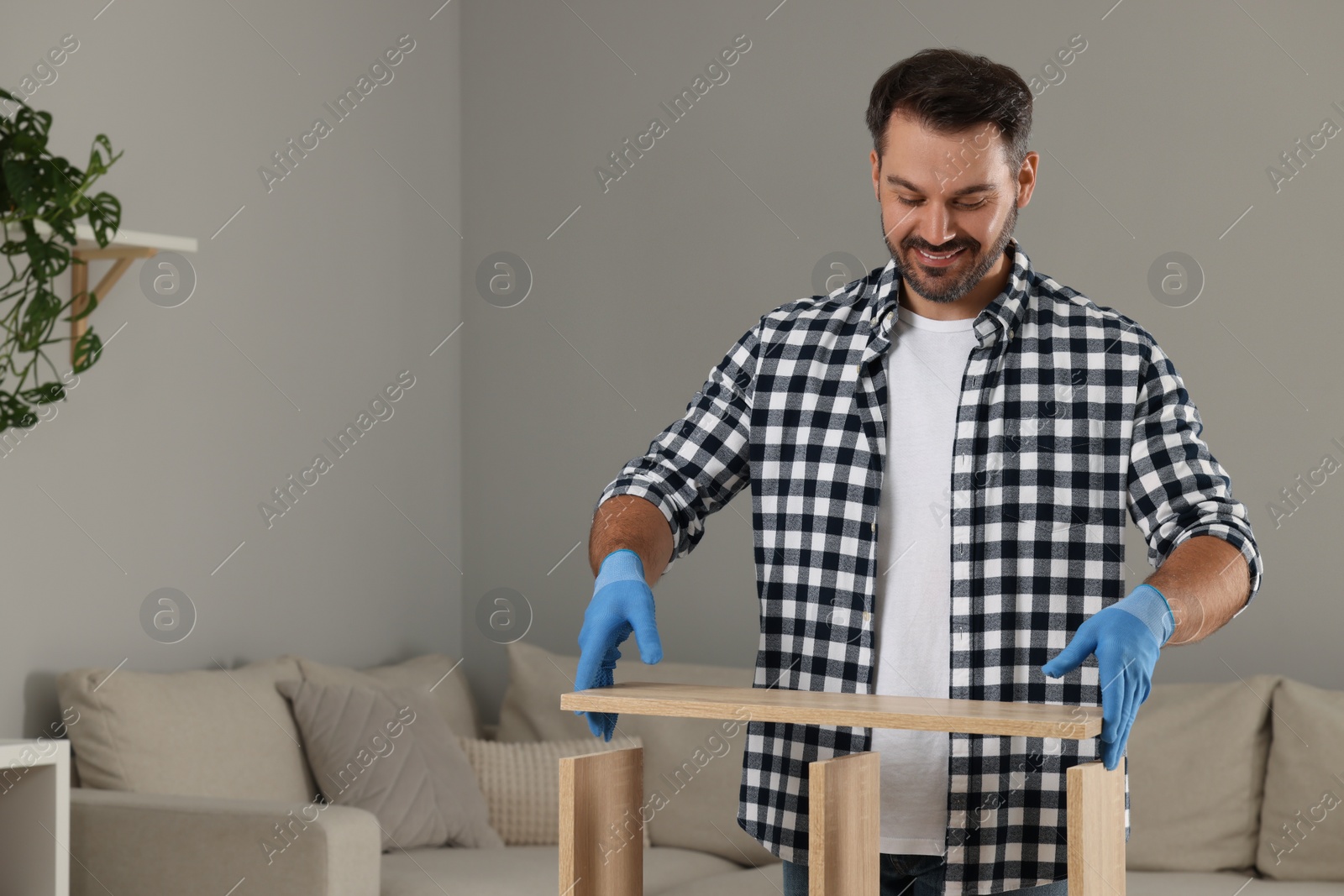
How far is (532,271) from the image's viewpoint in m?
3.43

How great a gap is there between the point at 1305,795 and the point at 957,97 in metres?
1.77

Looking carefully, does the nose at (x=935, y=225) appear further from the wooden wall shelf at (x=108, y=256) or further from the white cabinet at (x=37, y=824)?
the wooden wall shelf at (x=108, y=256)

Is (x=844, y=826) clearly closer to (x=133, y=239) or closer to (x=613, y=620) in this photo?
(x=613, y=620)

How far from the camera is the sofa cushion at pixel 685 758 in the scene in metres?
2.76

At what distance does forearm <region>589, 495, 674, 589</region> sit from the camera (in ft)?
3.99

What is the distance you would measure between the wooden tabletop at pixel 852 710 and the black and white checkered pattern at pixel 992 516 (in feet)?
0.53

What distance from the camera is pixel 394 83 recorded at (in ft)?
11.0

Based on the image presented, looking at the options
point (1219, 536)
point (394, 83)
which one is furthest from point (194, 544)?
point (1219, 536)

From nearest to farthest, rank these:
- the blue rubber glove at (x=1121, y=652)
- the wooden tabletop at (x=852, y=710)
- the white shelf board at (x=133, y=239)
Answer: the wooden tabletop at (x=852, y=710)
the blue rubber glove at (x=1121, y=652)
the white shelf board at (x=133, y=239)

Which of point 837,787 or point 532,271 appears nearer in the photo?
point 837,787

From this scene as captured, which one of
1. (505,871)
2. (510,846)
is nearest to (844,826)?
(505,871)

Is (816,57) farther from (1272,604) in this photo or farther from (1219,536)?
(1219,536)

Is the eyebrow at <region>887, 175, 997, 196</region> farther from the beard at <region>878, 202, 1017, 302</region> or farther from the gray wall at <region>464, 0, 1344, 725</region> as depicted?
the gray wall at <region>464, 0, 1344, 725</region>

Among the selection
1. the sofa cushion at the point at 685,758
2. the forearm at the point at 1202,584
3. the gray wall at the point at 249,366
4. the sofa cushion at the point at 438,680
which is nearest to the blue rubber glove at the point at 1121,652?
the forearm at the point at 1202,584
